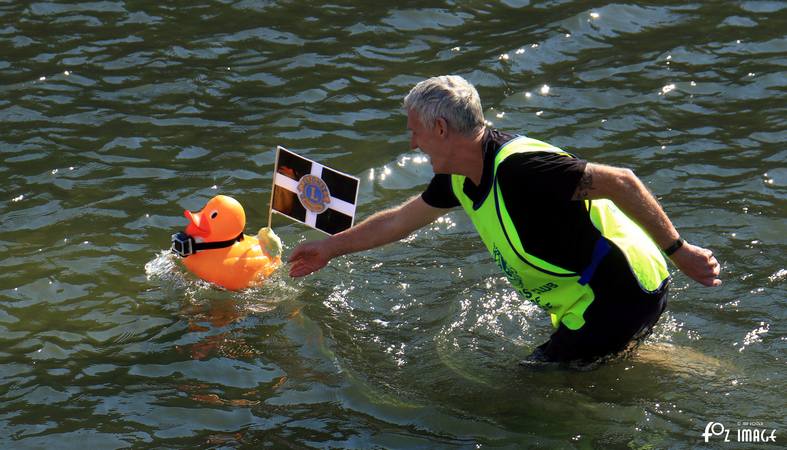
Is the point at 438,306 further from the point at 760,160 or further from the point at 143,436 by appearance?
the point at 760,160

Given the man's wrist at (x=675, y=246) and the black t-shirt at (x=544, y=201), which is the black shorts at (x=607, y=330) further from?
the man's wrist at (x=675, y=246)

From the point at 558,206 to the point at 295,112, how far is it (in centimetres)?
464

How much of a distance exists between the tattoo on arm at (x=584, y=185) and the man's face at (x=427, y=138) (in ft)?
2.26

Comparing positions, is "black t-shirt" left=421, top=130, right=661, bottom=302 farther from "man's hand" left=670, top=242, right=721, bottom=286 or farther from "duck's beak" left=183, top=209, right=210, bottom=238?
"duck's beak" left=183, top=209, right=210, bottom=238

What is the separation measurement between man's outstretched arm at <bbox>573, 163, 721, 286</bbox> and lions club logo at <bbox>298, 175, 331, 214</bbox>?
1.94 metres

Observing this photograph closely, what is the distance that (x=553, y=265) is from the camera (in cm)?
522

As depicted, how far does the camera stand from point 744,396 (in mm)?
5605

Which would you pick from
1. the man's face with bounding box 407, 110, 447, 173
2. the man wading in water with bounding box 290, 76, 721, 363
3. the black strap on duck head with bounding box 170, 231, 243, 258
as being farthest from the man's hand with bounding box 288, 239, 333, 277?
the man's face with bounding box 407, 110, 447, 173

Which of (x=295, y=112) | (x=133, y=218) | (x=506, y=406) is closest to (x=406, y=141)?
(x=295, y=112)

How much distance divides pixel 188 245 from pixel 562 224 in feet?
8.67

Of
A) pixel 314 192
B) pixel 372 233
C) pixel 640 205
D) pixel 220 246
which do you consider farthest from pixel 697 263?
pixel 220 246

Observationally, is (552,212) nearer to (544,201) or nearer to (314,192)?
(544,201)

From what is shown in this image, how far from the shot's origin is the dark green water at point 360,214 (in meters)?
5.63

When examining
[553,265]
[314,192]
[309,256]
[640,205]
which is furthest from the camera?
[314,192]
